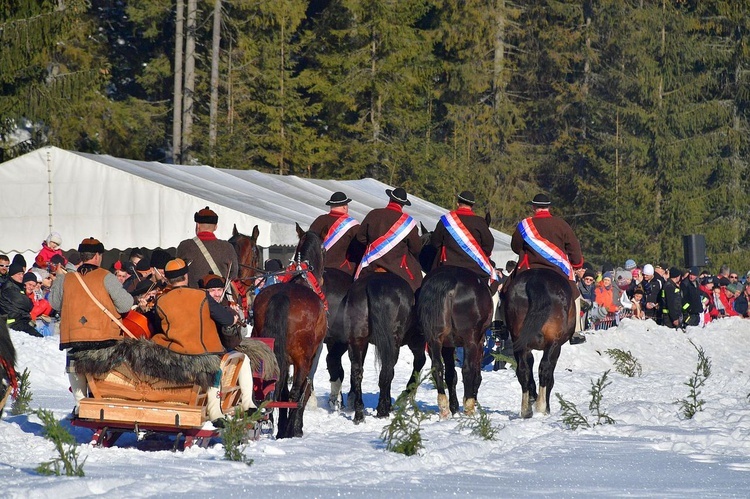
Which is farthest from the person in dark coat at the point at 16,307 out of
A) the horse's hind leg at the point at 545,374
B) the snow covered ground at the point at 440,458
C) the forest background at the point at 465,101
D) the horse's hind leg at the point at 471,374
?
the forest background at the point at 465,101

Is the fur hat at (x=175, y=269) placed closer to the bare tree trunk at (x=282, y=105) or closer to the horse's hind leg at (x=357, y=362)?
the horse's hind leg at (x=357, y=362)

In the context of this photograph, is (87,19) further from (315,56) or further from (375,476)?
(375,476)

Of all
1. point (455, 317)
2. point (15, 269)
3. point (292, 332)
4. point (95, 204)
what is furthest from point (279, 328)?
point (95, 204)

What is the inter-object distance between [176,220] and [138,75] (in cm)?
2716

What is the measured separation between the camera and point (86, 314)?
10.1m

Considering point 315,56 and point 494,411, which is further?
point 315,56

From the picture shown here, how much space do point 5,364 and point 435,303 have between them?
Result: 5299mm

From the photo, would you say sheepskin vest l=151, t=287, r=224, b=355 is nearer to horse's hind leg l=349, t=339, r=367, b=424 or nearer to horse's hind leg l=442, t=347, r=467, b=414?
horse's hind leg l=349, t=339, r=367, b=424

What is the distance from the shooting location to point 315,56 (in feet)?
159

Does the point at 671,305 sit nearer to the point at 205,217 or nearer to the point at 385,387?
the point at 385,387

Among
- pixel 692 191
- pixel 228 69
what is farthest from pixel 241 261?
pixel 692 191

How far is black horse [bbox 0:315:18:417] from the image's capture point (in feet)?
29.8

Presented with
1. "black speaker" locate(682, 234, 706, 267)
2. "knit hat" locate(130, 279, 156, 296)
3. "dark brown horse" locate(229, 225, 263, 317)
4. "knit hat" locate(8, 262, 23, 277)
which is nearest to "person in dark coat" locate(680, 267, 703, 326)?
"black speaker" locate(682, 234, 706, 267)

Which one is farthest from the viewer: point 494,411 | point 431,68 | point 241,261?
point 431,68
